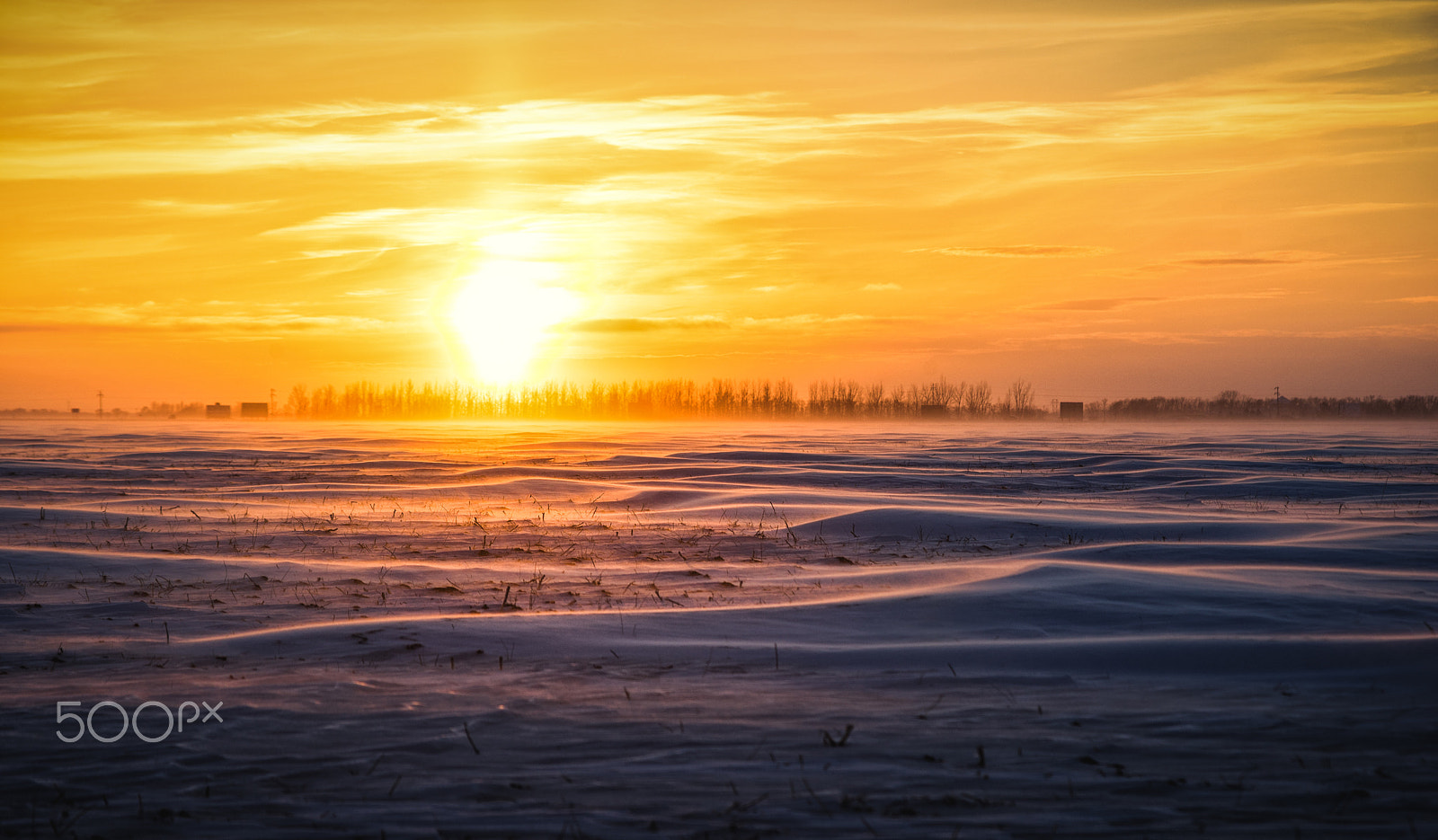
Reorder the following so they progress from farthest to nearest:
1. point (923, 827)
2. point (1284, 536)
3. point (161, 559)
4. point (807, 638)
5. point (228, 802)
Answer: point (1284, 536)
point (161, 559)
point (807, 638)
point (228, 802)
point (923, 827)

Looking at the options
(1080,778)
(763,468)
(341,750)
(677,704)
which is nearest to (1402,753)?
(1080,778)

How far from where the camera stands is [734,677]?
Answer: 4.86 m

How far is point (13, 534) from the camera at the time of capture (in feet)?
35.1

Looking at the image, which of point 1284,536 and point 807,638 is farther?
point 1284,536

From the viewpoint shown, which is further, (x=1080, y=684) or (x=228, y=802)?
(x=1080, y=684)

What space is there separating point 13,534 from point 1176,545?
12.2 m

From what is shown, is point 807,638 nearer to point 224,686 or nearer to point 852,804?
point 852,804

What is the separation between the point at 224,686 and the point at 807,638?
3.10 metres

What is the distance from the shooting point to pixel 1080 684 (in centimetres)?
464

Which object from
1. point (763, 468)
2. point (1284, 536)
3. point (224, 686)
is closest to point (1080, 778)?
point (224, 686)

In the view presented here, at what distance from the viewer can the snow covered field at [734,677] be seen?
128 inches

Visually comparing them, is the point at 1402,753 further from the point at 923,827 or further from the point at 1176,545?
the point at 1176,545

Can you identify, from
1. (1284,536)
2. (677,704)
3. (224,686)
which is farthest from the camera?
(1284,536)

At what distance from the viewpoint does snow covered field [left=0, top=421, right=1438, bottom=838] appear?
3254mm
